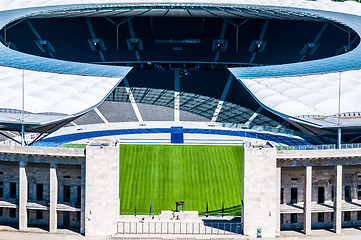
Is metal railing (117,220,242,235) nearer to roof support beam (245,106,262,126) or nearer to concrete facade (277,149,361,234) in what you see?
concrete facade (277,149,361,234)

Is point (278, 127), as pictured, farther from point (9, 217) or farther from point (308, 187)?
point (9, 217)

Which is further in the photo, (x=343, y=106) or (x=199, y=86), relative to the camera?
(x=199, y=86)

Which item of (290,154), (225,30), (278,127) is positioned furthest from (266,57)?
(290,154)

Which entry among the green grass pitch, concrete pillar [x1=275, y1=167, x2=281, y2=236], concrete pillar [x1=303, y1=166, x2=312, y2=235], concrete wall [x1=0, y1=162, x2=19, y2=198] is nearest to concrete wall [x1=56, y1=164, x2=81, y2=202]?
concrete wall [x1=0, y1=162, x2=19, y2=198]

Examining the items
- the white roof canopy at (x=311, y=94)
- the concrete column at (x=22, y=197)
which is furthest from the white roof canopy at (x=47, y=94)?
the white roof canopy at (x=311, y=94)

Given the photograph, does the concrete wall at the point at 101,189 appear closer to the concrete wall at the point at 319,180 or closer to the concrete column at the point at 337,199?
the concrete wall at the point at 319,180

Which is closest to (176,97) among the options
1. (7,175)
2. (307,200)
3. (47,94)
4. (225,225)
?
(47,94)
